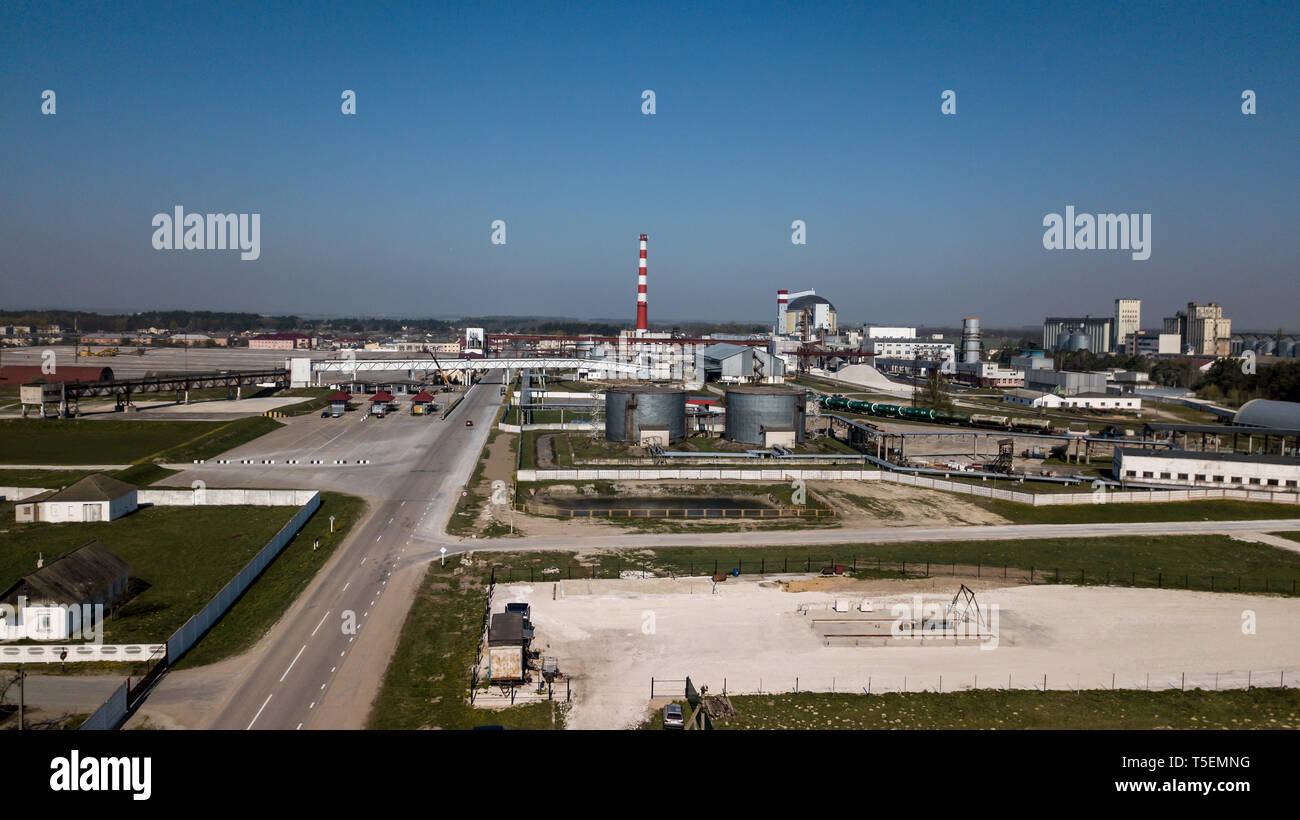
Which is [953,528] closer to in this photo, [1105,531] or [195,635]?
[1105,531]

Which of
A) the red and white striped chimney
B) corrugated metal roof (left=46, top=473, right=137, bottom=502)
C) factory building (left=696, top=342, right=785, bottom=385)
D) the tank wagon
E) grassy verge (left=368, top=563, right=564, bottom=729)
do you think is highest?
the red and white striped chimney

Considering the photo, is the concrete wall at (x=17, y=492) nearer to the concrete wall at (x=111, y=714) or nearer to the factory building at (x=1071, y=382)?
the concrete wall at (x=111, y=714)

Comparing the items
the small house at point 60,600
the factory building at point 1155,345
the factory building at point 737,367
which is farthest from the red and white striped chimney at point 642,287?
the factory building at point 1155,345

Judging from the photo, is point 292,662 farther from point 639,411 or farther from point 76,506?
point 639,411

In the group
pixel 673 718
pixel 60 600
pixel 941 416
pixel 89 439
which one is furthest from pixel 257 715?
pixel 941 416

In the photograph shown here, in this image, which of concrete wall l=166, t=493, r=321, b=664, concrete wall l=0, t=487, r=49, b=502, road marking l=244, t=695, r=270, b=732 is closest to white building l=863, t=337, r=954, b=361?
concrete wall l=166, t=493, r=321, b=664

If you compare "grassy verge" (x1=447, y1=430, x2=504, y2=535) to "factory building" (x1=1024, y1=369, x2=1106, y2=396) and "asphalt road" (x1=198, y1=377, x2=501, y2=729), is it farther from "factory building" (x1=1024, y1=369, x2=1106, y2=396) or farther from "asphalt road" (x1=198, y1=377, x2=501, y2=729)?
"factory building" (x1=1024, y1=369, x2=1106, y2=396)
